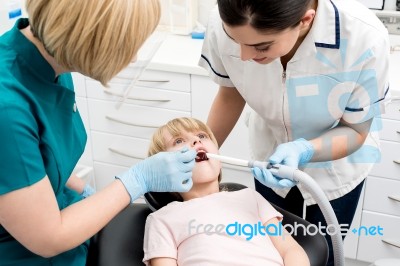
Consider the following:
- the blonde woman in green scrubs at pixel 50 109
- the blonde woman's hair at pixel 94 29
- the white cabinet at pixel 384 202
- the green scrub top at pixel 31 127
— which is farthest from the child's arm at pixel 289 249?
the white cabinet at pixel 384 202

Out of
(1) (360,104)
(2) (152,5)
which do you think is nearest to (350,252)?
(1) (360,104)

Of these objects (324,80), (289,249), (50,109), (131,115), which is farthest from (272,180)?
(131,115)

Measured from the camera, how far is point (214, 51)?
4.89 feet

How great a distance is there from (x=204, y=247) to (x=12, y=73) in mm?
697

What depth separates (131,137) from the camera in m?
2.65

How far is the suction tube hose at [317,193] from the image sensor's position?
120cm

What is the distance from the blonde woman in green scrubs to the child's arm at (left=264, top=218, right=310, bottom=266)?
1.50 feet

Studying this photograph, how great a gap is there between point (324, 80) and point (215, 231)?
54 cm

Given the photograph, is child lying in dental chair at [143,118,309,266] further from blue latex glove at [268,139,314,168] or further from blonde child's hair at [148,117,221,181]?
blue latex glove at [268,139,314,168]

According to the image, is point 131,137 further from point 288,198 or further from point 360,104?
point 360,104

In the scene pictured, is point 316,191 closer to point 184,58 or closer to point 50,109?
point 50,109

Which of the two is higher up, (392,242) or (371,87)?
(371,87)

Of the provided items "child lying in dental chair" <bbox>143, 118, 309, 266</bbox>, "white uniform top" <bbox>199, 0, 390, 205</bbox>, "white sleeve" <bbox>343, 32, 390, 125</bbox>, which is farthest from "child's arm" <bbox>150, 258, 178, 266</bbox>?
"white sleeve" <bbox>343, 32, 390, 125</bbox>

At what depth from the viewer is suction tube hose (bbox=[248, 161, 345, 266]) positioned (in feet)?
3.94
